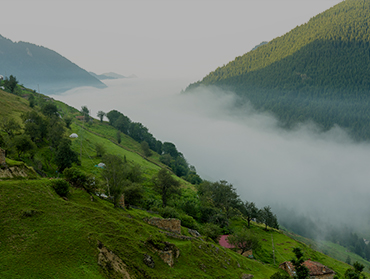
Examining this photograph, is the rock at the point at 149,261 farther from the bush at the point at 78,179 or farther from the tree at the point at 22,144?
the tree at the point at 22,144

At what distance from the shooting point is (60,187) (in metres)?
29.1

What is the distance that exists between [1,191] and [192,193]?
2764 inches

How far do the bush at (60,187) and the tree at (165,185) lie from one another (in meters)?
44.0

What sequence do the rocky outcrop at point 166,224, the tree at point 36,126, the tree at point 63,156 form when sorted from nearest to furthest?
the rocky outcrop at point 166,224
the tree at point 63,156
the tree at point 36,126

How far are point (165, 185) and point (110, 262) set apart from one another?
170 ft

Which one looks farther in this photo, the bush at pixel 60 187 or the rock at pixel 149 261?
the bush at pixel 60 187

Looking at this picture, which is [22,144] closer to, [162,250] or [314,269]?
[162,250]

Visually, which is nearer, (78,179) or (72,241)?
(72,241)

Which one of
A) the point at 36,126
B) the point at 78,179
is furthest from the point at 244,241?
the point at 36,126

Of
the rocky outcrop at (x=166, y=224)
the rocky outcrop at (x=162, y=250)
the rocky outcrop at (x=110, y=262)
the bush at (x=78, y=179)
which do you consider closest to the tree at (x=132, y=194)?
the bush at (x=78, y=179)

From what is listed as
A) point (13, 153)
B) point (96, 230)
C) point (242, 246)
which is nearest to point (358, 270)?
point (242, 246)

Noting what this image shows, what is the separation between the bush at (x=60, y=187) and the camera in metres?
28.9

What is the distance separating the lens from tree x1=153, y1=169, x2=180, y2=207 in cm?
7356

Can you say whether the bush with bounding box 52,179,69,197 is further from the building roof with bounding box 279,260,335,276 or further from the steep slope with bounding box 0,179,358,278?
the building roof with bounding box 279,260,335,276
